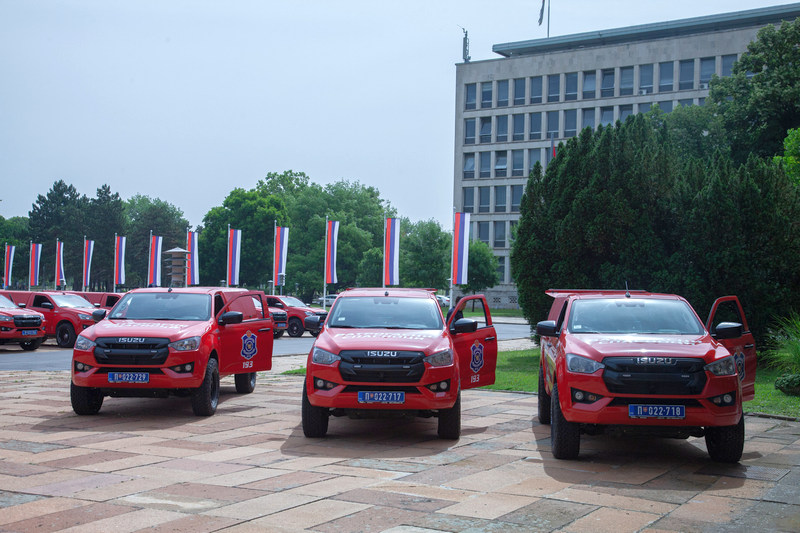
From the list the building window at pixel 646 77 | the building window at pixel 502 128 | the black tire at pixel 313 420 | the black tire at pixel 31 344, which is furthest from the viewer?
the building window at pixel 502 128

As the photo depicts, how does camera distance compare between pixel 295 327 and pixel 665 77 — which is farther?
pixel 665 77

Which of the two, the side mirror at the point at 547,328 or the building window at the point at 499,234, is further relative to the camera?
the building window at the point at 499,234

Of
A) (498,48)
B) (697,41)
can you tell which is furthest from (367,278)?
(697,41)

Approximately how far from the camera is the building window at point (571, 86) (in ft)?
257

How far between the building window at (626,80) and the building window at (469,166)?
51.4 feet

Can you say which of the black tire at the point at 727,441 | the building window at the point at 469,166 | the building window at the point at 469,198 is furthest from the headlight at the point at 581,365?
the building window at the point at 469,166

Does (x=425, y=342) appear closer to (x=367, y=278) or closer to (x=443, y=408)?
(x=443, y=408)

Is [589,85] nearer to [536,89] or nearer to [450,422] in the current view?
[536,89]

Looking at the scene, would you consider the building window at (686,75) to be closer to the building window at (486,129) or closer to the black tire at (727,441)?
the building window at (486,129)

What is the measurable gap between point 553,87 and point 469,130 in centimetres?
928

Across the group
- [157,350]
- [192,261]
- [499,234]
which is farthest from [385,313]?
[499,234]

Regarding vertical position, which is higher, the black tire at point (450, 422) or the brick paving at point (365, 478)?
the black tire at point (450, 422)

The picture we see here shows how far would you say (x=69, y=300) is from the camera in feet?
96.0

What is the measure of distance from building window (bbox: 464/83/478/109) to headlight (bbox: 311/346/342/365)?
7617 cm
